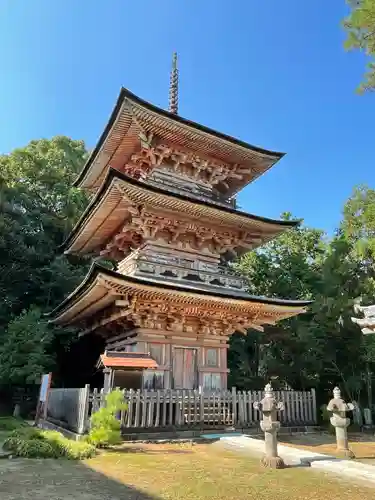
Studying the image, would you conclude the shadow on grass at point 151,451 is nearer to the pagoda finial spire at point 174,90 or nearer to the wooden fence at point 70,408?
the wooden fence at point 70,408

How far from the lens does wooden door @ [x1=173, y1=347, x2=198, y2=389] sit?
13509 millimetres

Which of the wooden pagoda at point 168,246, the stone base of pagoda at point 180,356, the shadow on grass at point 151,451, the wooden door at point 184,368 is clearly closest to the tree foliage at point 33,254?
the wooden pagoda at point 168,246

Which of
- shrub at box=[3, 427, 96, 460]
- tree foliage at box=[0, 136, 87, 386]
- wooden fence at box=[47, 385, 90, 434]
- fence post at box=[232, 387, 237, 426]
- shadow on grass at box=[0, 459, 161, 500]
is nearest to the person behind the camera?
shadow on grass at box=[0, 459, 161, 500]

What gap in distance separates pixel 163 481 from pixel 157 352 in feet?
23.5

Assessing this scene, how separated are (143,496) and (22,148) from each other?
30693 millimetres

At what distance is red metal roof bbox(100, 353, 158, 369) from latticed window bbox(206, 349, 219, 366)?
139 inches

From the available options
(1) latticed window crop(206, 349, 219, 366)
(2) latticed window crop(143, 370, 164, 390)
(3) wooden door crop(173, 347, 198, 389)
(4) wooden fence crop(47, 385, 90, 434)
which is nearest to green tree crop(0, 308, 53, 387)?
(4) wooden fence crop(47, 385, 90, 434)

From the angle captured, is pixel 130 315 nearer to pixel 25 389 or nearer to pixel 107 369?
pixel 107 369

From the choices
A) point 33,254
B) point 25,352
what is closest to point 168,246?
point 25,352

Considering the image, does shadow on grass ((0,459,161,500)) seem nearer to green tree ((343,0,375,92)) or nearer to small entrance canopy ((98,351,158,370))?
small entrance canopy ((98,351,158,370))

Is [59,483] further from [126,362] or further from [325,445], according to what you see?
[325,445]

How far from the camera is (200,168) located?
16.8m

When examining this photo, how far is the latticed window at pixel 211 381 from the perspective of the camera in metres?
13.9

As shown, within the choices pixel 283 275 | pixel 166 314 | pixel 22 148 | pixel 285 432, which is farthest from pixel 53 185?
pixel 285 432
